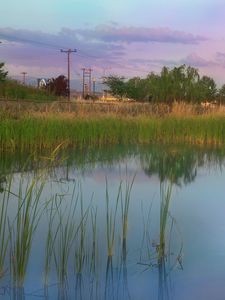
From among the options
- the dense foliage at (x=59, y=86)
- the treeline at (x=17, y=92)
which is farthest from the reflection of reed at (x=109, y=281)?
the dense foliage at (x=59, y=86)

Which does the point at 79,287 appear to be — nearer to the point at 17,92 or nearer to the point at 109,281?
the point at 109,281

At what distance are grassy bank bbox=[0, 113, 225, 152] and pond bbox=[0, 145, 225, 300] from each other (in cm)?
377

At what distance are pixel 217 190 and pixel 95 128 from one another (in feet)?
19.3

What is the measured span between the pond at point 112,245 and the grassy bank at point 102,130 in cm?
377

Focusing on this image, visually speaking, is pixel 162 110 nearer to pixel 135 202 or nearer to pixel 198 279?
pixel 135 202

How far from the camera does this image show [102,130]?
12.6 meters

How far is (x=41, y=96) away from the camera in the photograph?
92.8ft

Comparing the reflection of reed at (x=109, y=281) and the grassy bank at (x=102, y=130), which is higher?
the grassy bank at (x=102, y=130)

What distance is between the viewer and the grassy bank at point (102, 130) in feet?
Answer: 34.6

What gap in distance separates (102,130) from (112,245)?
28.6 feet

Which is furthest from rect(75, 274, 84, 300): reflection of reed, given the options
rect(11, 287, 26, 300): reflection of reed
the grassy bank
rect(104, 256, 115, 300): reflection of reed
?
the grassy bank

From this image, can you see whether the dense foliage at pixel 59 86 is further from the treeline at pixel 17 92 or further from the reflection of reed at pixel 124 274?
the reflection of reed at pixel 124 274

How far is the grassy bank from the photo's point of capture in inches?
415

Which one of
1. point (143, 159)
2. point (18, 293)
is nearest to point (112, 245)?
point (18, 293)
